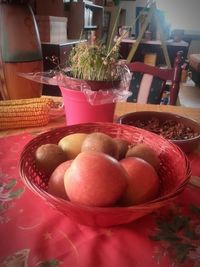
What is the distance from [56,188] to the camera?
40 centimetres

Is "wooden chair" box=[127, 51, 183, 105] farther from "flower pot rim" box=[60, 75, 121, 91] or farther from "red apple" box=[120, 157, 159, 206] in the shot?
"red apple" box=[120, 157, 159, 206]

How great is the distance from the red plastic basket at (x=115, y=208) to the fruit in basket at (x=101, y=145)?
0.10 metres

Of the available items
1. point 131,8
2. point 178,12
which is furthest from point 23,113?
point 178,12

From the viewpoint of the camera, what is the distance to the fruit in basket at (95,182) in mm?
349

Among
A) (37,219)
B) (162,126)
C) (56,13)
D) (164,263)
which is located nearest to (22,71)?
(162,126)

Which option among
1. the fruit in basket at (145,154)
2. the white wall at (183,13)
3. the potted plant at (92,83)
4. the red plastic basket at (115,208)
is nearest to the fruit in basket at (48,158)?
the red plastic basket at (115,208)

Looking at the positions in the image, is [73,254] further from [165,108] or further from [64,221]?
[165,108]

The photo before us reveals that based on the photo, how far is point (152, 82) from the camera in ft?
4.18

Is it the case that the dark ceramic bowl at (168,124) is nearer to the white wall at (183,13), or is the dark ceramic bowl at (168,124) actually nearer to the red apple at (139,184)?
the red apple at (139,184)

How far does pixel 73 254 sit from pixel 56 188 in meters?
0.09

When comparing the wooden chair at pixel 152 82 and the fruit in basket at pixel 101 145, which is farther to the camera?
the wooden chair at pixel 152 82

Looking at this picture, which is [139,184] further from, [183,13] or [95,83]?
[183,13]

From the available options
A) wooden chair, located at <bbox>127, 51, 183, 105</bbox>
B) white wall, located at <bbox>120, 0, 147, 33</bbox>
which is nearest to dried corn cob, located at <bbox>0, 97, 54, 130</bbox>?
wooden chair, located at <bbox>127, 51, 183, 105</bbox>

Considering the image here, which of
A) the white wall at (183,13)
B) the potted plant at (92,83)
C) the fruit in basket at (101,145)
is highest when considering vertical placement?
the white wall at (183,13)
